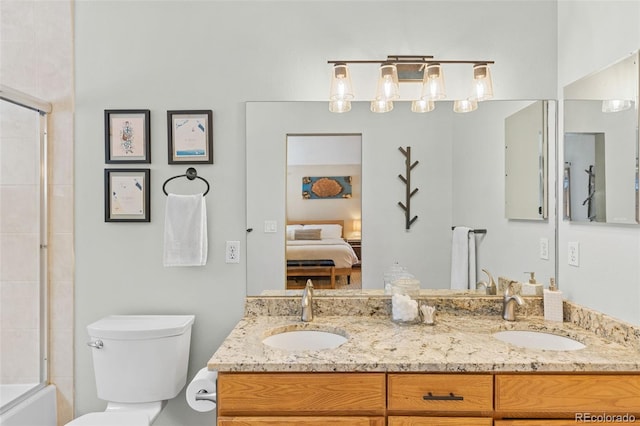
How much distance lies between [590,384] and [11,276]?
2.56 m

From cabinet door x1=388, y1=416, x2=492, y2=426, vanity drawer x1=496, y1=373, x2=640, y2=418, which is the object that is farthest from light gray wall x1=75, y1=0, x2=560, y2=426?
vanity drawer x1=496, y1=373, x2=640, y2=418

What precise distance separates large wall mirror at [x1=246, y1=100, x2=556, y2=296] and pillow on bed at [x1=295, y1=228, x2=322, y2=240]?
0.20 feet

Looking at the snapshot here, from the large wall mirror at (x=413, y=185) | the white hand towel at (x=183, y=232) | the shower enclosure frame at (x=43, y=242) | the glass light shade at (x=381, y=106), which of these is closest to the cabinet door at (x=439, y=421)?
the large wall mirror at (x=413, y=185)

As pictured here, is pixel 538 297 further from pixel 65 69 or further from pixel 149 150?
pixel 65 69

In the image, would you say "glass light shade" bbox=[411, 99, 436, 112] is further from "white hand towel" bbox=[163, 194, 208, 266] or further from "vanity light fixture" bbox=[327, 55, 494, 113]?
"white hand towel" bbox=[163, 194, 208, 266]

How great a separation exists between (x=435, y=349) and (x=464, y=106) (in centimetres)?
116

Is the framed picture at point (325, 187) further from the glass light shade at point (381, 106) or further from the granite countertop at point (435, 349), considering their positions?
the granite countertop at point (435, 349)

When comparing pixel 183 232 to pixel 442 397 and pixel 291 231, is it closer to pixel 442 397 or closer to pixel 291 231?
pixel 291 231

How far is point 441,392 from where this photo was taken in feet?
4.48

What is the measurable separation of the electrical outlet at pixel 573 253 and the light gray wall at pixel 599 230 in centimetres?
2

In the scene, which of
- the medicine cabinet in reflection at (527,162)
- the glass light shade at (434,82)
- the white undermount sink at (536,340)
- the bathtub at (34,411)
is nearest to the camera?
the white undermount sink at (536,340)

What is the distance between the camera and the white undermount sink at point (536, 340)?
165 cm

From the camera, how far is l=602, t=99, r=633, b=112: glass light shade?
1.51 metres

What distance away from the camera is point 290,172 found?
198 centimetres
